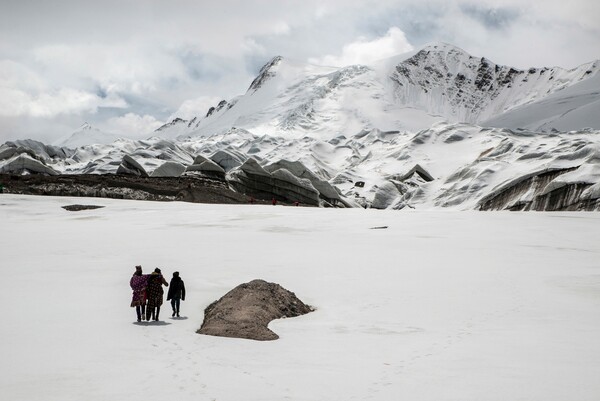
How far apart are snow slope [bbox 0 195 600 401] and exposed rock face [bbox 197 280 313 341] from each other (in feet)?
1.26

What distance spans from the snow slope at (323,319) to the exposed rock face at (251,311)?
385 mm

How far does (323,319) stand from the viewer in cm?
1463

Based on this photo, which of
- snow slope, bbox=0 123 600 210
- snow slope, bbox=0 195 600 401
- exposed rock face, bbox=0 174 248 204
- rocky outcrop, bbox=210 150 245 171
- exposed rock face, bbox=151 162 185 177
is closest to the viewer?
snow slope, bbox=0 195 600 401

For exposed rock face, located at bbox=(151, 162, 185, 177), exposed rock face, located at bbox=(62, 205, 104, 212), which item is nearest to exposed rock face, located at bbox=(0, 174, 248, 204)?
exposed rock face, located at bbox=(62, 205, 104, 212)

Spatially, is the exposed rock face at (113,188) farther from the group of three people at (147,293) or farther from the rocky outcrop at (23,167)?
the group of three people at (147,293)

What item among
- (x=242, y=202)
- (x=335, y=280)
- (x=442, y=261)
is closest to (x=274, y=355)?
(x=335, y=280)

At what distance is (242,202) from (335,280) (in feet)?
136

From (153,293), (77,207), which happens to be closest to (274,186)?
(77,207)

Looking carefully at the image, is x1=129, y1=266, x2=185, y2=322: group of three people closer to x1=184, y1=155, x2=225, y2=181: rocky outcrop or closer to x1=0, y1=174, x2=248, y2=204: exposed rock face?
x1=0, y1=174, x2=248, y2=204: exposed rock face

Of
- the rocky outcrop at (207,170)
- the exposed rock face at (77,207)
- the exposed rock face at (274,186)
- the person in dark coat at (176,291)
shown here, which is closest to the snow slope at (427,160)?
the exposed rock face at (274,186)

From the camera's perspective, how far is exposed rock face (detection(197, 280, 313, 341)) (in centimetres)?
1273

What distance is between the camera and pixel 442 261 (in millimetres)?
23609

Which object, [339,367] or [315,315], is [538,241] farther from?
[339,367]

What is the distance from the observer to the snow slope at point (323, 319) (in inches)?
362
